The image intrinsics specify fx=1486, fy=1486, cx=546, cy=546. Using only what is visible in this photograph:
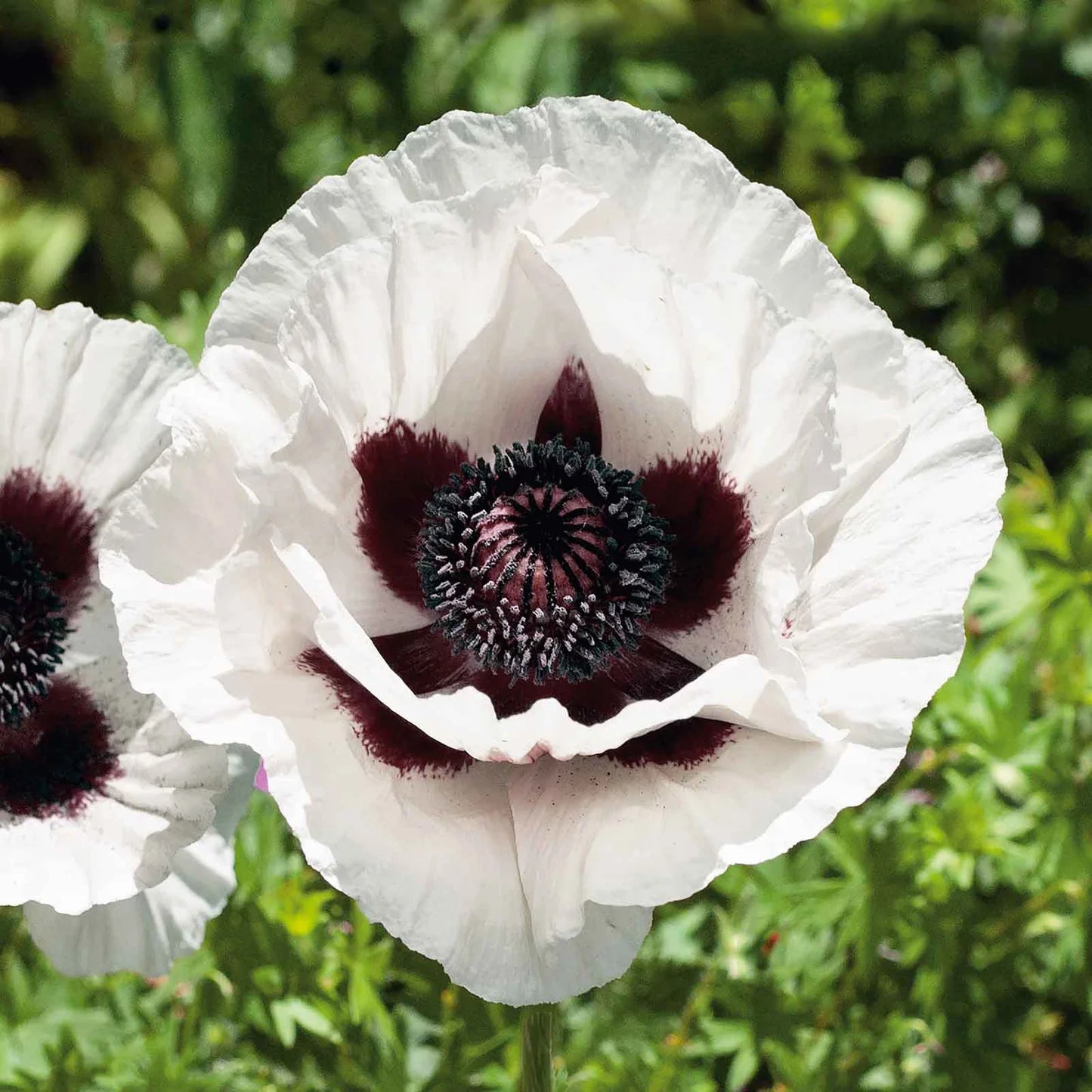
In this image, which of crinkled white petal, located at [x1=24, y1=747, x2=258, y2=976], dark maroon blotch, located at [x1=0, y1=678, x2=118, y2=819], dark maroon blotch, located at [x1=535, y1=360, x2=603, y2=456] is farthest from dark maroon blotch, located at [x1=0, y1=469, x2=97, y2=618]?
dark maroon blotch, located at [x1=535, y1=360, x2=603, y2=456]

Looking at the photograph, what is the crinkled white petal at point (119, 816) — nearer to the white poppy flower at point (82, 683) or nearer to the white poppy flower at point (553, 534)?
the white poppy flower at point (82, 683)

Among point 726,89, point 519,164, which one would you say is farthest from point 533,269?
point 726,89

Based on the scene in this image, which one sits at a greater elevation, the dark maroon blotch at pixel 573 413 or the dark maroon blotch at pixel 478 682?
the dark maroon blotch at pixel 573 413

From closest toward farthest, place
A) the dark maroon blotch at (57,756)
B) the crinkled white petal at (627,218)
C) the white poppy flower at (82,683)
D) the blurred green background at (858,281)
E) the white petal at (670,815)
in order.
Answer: the white petal at (670,815) → the crinkled white petal at (627,218) → the white poppy flower at (82,683) → the dark maroon blotch at (57,756) → the blurred green background at (858,281)

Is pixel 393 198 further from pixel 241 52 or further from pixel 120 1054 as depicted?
pixel 241 52

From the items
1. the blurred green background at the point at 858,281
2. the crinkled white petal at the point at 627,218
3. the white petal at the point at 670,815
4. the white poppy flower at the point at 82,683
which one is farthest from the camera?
the blurred green background at the point at 858,281

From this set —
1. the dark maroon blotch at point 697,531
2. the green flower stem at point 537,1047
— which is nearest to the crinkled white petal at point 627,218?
the dark maroon blotch at point 697,531

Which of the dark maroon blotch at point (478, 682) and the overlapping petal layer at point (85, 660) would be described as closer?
the overlapping petal layer at point (85, 660)

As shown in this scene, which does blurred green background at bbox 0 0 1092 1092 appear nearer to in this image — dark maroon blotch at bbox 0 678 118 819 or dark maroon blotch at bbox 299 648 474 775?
dark maroon blotch at bbox 0 678 118 819
